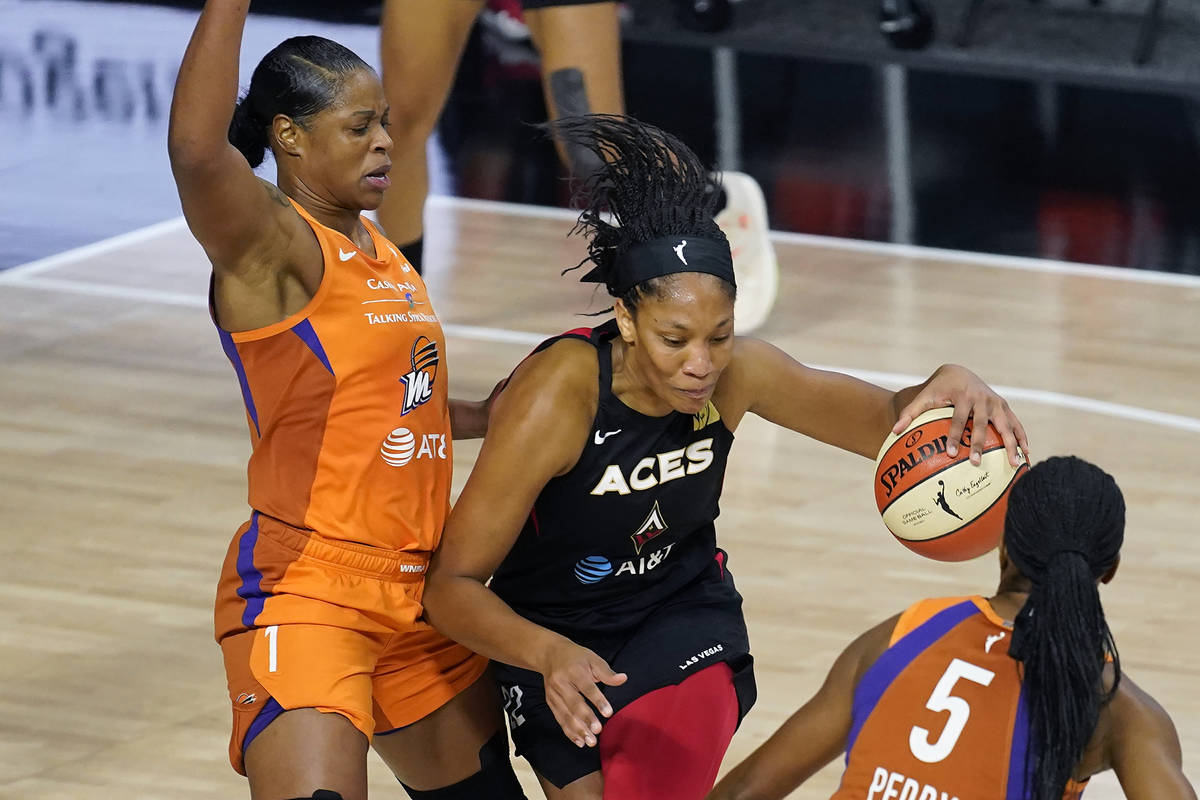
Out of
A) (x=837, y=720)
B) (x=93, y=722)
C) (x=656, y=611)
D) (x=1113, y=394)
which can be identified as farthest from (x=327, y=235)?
(x=1113, y=394)

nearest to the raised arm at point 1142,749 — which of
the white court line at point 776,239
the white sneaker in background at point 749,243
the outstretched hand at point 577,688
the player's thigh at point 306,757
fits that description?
the outstretched hand at point 577,688

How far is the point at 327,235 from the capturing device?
2.84 m

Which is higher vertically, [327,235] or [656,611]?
[327,235]

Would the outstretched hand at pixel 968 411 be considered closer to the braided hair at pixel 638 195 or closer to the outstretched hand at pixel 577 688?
the braided hair at pixel 638 195

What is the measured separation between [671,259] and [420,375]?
464 mm

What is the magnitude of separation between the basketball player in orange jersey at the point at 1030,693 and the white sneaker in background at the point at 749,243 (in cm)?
421

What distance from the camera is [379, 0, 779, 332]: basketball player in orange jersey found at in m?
5.42

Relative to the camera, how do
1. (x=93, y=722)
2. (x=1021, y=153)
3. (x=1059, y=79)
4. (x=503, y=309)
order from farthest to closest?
1. (x=1059, y=79)
2. (x=1021, y=153)
3. (x=503, y=309)
4. (x=93, y=722)

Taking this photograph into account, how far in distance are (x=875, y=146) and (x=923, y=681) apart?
7.67 m

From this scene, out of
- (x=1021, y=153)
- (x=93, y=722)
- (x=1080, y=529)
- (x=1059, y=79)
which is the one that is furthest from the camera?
(x=1059, y=79)

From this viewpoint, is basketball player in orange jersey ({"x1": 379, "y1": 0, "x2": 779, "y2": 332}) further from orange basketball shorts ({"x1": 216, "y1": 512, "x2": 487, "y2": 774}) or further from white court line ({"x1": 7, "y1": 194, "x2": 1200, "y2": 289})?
orange basketball shorts ({"x1": 216, "y1": 512, "x2": 487, "y2": 774})

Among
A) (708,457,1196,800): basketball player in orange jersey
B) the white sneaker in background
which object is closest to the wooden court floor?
the white sneaker in background

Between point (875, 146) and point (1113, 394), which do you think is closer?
point (1113, 394)

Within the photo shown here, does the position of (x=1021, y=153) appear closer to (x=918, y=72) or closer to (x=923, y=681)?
(x=918, y=72)
